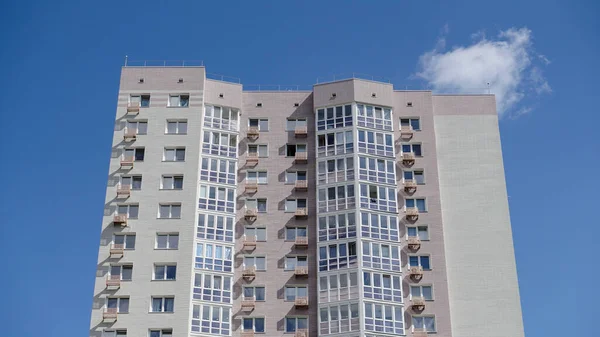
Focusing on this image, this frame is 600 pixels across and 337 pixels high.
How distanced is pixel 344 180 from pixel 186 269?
19.5 meters

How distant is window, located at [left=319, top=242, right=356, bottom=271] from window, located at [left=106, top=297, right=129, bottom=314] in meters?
20.1

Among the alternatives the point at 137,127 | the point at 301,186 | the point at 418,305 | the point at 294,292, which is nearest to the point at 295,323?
the point at 294,292

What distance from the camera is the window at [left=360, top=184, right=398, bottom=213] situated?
92062 mm

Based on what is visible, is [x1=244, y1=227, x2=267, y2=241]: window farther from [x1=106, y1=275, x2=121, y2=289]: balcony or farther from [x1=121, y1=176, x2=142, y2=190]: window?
[x1=106, y1=275, x2=121, y2=289]: balcony

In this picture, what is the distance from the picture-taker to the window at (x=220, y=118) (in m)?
97.2

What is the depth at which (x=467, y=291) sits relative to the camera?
90.4 meters

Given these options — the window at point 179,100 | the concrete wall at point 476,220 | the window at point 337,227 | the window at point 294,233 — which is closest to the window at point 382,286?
the window at point 337,227

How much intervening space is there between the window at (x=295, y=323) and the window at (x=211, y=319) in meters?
5.98

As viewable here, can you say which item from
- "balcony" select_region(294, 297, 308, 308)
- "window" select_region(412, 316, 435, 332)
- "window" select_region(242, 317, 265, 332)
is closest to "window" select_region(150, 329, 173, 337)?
"window" select_region(242, 317, 265, 332)

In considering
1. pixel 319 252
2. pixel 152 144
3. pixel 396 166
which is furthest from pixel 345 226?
pixel 152 144

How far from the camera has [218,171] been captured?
9462 cm

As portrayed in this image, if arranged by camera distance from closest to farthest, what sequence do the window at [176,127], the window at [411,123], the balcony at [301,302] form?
the balcony at [301,302] → the window at [176,127] → the window at [411,123]

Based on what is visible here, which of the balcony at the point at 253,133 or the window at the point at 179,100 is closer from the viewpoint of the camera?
the window at the point at 179,100

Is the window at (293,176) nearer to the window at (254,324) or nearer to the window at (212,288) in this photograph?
the window at (212,288)
